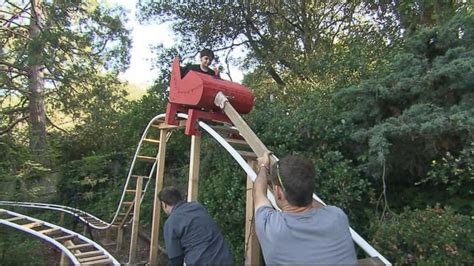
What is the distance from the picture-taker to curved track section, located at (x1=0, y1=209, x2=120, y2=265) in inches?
227

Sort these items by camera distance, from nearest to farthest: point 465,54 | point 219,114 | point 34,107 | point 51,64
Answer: point 465,54 → point 219,114 → point 51,64 → point 34,107

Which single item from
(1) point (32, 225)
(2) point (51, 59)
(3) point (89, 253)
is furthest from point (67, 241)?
(2) point (51, 59)

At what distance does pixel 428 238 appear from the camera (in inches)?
163

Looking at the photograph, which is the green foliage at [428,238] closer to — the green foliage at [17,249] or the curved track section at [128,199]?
the curved track section at [128,199]

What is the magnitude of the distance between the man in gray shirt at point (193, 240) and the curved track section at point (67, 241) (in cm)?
249

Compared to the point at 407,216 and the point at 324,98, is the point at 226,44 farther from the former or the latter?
the point at 407,216

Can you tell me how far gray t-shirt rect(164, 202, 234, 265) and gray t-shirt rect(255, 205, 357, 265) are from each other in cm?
159

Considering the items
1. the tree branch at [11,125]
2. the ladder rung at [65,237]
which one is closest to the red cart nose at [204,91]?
the ladder rung at [65,237]

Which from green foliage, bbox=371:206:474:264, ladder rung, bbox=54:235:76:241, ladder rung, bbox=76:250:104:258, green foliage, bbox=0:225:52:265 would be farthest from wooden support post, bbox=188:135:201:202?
green foliage, bbox=0:225:52:265

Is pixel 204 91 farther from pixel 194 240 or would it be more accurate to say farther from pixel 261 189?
pixel 261 189

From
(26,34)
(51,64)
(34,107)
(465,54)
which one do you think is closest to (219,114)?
(465,54)

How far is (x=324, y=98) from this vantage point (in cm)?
693

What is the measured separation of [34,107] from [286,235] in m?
13.4

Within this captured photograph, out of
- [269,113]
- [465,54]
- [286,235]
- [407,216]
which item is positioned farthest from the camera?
[269,113]
